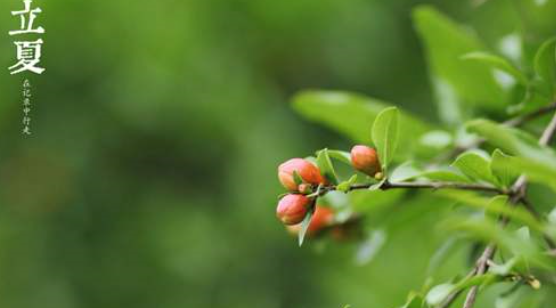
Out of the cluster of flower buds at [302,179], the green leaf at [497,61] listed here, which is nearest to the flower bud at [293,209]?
the cluster of flower buds at [302,179]

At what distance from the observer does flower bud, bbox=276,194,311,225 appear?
973 millimetres

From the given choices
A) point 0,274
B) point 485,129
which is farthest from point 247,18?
point 485,129

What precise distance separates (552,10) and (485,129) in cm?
92

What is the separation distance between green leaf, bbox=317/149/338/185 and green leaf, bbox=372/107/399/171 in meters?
0.06

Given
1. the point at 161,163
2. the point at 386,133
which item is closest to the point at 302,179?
the point at 386,133

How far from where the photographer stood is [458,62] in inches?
60.2

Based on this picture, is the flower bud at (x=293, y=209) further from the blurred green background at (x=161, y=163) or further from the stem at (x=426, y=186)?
the blurred green background at (x=161, y=163)

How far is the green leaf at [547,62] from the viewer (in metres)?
1.16

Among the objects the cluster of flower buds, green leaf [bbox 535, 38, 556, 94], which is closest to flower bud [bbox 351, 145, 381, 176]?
the cluster of flower buds

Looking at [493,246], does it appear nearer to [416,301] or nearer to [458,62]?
[416,301]

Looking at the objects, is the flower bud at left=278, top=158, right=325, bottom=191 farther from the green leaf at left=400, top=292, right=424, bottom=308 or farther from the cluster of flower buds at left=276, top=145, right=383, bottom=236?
the green leaf at left=400, top=292, right=424, bottom=308

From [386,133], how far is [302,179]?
0.11 metres

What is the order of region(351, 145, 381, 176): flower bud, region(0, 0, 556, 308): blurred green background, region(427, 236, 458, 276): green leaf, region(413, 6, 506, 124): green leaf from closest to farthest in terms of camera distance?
region(351, 145, 381, 176): flower bud < region(427, 236, 458, 276): green leaf < region(413, 6, 506, 124): green leaf < region(0, 0, 556, 308): blurred green background

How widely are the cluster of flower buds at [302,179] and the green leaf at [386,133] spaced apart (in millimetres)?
11
